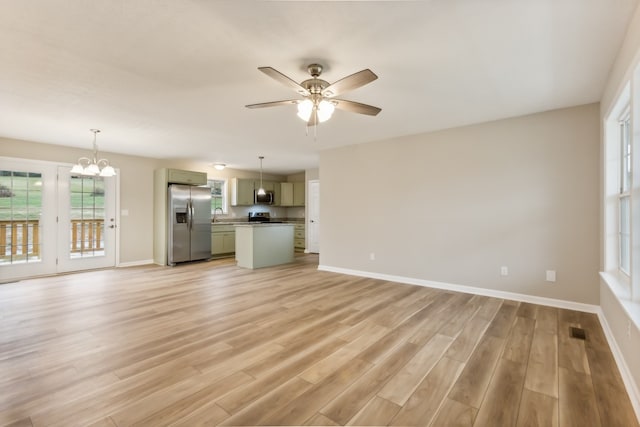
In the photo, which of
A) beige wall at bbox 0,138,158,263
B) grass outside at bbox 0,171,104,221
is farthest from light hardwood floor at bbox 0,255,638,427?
beige wall at bbox 0,138,158,263

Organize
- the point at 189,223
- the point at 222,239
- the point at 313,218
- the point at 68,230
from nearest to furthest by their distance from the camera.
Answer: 1. the point at 68,230
2. the point at 189,223
3. the point at 222,239
4. the point at 313,218

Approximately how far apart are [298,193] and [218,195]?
2381 millimetres

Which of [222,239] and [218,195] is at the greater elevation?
[218,195]

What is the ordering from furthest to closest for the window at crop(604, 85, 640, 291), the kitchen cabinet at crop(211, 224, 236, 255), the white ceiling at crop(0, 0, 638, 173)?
the kitchen cabinet at crop(211, 224, 236, 255) → the window at crop(604, 85, 640, 291) → the white ceiling at crop(0, 0, 638, 173)

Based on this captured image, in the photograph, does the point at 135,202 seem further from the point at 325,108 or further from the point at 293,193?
Answer: the point at 325,108

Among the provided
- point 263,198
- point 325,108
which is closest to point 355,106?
point 325,108

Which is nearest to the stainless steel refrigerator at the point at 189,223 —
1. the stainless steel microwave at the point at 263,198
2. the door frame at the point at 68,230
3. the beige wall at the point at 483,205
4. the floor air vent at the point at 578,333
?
the door frame at the point at 68,230

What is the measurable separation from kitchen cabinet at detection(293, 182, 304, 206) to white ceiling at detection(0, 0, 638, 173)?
5042 millimetres

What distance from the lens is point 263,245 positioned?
20.8ft

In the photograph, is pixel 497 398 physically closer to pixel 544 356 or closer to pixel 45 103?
pixel 544 356

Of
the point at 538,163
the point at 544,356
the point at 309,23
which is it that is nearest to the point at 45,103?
the point at 309,23

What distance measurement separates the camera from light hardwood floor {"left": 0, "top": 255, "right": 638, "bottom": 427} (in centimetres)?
174

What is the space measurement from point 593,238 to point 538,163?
1.07 meters

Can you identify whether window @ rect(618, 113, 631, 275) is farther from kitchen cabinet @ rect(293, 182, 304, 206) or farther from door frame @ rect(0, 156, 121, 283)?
door frame @ rect(0, 156, 121, 283)
